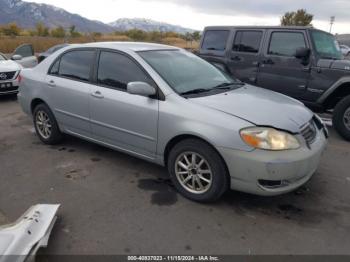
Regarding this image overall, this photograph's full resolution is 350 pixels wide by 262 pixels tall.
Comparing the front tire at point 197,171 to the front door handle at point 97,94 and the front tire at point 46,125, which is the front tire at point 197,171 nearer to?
the front door handle at point 97,94

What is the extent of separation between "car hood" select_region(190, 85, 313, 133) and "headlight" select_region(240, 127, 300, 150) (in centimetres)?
7

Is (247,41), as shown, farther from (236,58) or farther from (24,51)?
(24,51)

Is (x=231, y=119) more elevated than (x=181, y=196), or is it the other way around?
(x=231, y=119)

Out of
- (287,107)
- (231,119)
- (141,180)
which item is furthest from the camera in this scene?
(141,180)

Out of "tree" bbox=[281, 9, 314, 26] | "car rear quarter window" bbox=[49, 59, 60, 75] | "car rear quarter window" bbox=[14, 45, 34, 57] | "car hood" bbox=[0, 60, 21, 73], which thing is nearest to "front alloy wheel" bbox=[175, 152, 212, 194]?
"car rear quarter window" bbox=[49, 59, 60, 75]

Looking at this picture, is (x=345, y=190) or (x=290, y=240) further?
(x=345, y=190)

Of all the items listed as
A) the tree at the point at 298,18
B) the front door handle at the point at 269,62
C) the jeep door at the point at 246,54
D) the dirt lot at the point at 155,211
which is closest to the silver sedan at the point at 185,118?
the dirt lot at the point at 155,211

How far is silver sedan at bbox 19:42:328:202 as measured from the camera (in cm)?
314

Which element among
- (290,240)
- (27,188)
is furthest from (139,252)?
(27,188)

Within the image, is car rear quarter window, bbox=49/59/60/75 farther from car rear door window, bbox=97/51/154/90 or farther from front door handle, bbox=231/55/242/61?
front door handle, bbox=231/55/242/61

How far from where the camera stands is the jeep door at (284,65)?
6191mm

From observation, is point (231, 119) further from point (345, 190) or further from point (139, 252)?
point (345, 190)

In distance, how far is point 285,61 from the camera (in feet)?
20.9

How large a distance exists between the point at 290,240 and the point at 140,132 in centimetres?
192
